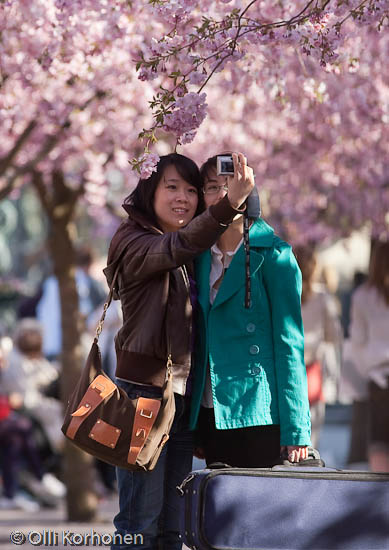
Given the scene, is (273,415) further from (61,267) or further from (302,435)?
(61,267)

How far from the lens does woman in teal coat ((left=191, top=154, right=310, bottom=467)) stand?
4.62 metres

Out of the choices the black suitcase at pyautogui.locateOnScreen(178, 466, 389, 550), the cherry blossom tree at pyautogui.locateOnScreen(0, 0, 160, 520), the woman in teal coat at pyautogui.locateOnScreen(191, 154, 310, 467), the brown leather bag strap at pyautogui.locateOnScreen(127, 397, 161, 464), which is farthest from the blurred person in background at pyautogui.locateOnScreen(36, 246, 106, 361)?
the black suitcase at pyautogui.locateOnScreen(178, 466, 389, 550)

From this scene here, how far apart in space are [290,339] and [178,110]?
941 millimetres

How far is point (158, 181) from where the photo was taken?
487cm

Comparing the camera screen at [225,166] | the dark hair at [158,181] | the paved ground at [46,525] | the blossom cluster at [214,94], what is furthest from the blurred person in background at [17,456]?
the camera screen at [225,166]

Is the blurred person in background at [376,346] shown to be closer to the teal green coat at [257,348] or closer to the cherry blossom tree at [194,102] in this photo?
the cherry blossom tree at [194,102]

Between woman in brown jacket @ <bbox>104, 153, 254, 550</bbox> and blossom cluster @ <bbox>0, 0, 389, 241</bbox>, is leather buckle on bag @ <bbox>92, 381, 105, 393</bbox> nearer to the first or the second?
woman in brown jacket @ <bbox>104, 153, 254, 550</bbox>

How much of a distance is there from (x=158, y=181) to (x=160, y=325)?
596mm

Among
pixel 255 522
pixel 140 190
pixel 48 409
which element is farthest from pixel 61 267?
pixel 255 522

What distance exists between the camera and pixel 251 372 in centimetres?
467

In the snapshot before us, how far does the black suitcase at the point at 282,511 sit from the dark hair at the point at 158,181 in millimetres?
1135

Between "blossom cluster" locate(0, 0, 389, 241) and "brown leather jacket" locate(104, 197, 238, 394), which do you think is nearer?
"brown leather jacket" locate(104, 197, 238, 394)

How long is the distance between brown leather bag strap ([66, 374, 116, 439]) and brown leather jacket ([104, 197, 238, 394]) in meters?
0.15

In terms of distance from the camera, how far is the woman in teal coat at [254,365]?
182 inches
